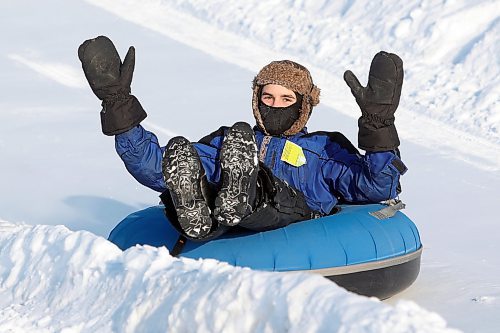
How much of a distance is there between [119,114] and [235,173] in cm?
68

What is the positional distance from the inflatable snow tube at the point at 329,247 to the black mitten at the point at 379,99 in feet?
1.12

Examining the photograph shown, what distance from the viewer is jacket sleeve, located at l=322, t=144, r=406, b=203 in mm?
4164

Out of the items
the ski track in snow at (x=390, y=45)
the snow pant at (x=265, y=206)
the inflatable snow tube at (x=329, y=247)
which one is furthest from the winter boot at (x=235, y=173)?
the ski track in snow at (x=390, y=45)

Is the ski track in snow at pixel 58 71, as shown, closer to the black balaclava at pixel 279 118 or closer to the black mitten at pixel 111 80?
the black balaclava at pixel 279 118

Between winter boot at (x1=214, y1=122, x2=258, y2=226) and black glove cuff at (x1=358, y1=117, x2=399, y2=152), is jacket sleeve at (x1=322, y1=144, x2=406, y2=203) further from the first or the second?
winter boot at (x1=214, y1=122, x2=258, y2=226)

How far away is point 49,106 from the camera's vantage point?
26.9 ft

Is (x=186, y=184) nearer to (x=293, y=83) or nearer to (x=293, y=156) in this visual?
(x=293, y=156)

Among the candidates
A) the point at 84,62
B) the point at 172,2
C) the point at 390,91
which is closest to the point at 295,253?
the point at 390,91

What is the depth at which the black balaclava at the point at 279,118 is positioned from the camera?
4.50 m

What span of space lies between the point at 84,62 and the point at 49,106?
4294 millimetres

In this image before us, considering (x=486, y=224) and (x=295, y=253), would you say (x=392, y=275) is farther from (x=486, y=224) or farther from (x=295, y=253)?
(x=486, y=224)

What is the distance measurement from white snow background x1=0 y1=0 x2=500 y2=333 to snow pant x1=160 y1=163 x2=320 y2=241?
0.50 metres

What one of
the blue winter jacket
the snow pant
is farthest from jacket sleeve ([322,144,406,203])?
the snow pant

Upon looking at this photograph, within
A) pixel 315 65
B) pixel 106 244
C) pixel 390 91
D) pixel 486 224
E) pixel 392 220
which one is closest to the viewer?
pixel 106 244
